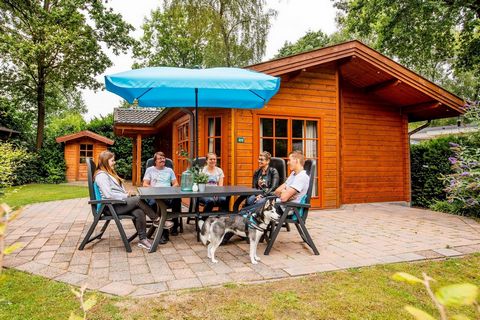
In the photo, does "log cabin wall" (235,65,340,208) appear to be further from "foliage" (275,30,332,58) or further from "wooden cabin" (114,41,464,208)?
"foliage" (275,30,332,58)

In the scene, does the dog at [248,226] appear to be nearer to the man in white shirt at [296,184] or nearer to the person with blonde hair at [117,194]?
the man in white shirt at [296,184]

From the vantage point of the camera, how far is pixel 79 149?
16.0 m

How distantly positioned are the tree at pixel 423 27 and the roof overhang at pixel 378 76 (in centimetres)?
369

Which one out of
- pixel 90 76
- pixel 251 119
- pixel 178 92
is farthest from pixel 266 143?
pixel 90 76

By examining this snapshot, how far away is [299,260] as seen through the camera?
10.7 feet

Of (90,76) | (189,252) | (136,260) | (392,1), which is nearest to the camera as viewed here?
(136,260)

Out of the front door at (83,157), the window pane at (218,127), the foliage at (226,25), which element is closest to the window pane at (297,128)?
the window pane at (218,127)

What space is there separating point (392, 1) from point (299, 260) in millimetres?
10031

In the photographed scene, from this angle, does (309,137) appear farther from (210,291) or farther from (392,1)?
(392,1)

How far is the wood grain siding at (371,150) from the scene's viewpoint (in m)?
7.32

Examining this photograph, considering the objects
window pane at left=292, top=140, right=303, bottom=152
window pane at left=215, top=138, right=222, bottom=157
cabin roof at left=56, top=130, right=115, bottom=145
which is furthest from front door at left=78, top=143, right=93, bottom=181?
window pane at left=292, top=140, right=303, bottom=152

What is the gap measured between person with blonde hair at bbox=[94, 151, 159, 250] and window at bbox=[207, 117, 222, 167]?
267cm

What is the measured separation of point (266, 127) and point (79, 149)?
1313 cm

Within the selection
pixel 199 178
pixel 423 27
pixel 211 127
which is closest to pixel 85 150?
pixel 211 127
